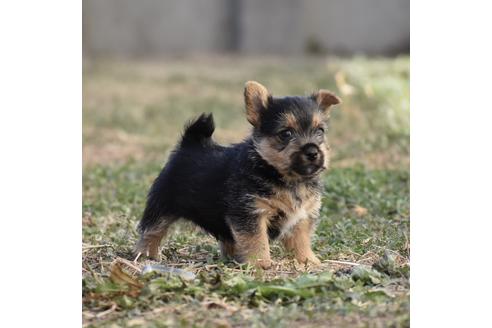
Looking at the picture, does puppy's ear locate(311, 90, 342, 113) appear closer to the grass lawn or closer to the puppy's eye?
the puppy's eye

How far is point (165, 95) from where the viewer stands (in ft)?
51.8

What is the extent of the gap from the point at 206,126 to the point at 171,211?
0.65 m

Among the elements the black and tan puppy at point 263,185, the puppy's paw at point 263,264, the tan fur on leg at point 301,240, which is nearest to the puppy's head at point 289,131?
the black and tan puppy at point 263,185

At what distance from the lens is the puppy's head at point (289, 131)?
5410 millimetres

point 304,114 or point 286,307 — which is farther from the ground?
point 304,114

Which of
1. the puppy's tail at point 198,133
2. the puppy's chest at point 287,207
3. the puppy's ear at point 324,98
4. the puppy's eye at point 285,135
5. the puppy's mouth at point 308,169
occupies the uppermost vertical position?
the puppy's ear at point 324,98

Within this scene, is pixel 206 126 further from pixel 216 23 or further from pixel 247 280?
pixel 216 23

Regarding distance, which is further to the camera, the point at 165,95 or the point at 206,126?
the point at 165,95

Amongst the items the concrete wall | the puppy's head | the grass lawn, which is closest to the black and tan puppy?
the puppy's head

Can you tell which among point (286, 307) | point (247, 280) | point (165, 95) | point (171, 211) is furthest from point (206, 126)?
point (165, 95)

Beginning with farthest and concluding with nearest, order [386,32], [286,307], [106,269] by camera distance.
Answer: [386,32] < [106,269] < [286,307]

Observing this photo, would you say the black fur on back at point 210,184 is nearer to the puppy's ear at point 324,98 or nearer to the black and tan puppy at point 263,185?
the black and tan puppy at point 263,185

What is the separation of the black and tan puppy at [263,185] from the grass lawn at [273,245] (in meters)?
0.20

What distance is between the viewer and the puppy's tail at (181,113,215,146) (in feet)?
20.5
